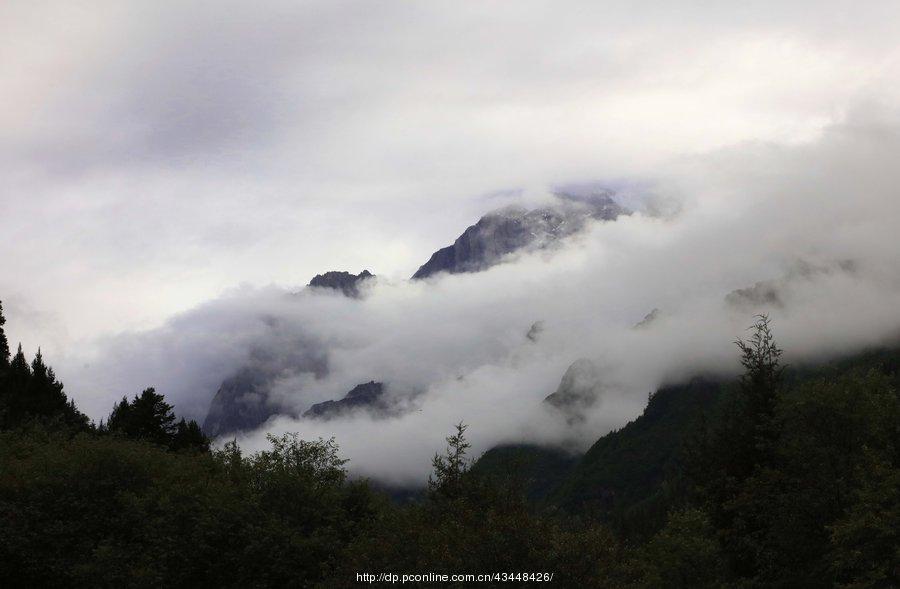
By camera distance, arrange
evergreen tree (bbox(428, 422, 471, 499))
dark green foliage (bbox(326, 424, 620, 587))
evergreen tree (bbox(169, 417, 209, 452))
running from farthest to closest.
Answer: evergreen tree (bbox(169, 417, 209, 452)) → evergreen tree (bbox(428, 422, 471, 499)) → dark green foliage (bbox(326, 424, 620, 587))

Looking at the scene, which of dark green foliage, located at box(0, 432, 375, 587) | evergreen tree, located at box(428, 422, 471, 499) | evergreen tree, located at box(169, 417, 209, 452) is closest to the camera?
evergreen tree, located at box(428, 422, 471, 499)

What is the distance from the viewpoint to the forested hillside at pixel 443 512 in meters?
45.5

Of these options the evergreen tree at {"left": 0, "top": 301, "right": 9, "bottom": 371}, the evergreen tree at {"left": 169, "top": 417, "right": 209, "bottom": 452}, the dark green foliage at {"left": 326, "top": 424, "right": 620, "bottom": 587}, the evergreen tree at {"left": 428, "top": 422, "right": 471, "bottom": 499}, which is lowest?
the dark green foliage at {"left": 326, "top": 424, "right": 620, "bottom": 587}

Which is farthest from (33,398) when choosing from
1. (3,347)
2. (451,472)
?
(451,472)

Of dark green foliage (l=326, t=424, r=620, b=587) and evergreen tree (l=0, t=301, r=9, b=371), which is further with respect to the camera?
evergreen tree (l=0, t=301, r=9, b=371)

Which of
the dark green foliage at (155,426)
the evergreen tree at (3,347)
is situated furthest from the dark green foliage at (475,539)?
the evergreen tree at (3,347)

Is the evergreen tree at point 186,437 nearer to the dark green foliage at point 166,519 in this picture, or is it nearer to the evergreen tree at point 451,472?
the dark green foliage at point 166,519

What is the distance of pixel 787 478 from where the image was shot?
55.3m

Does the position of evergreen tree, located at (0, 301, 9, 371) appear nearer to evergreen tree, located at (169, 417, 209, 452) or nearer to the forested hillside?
evergreen tree, located at (169, 417, 209, 452)

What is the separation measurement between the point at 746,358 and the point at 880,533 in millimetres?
21773

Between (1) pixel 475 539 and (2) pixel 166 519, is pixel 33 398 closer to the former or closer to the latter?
(2) pixel 166 519

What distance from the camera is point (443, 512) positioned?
154 ft

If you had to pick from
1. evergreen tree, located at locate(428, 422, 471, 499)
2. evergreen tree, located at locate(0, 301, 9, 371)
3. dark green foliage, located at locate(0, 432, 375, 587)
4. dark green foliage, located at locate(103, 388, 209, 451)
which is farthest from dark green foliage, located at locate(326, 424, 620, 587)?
evergreen tree, located at locate(0, 301, 9, 371)

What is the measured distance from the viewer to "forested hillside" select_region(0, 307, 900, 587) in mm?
45500
